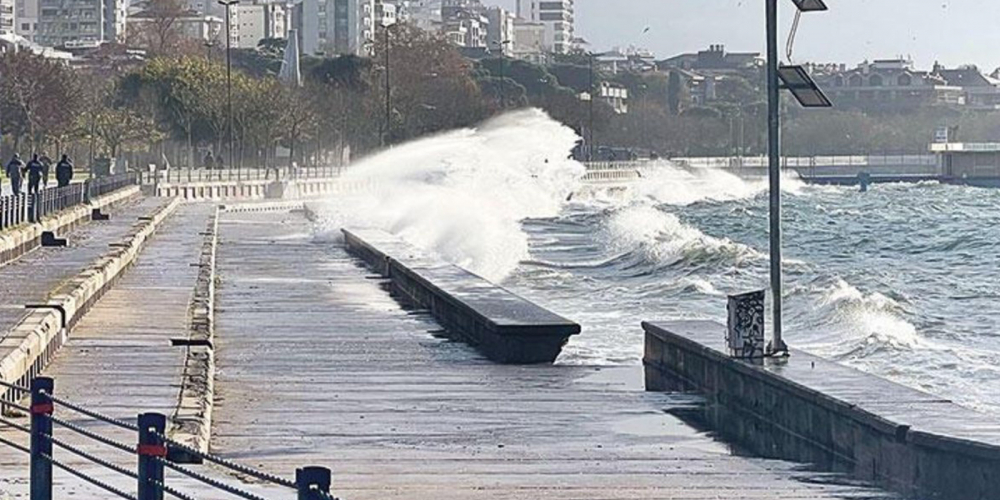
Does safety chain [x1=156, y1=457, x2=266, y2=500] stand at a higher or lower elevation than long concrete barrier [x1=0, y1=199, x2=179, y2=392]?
higher

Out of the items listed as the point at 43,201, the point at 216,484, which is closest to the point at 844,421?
the point at 216,484

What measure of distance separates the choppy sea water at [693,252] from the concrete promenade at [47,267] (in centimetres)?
555

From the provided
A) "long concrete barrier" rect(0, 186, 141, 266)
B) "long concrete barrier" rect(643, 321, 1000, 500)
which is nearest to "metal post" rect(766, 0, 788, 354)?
"long concrete barrier" rect(643, 321, 1000, 500)

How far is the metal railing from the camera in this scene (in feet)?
311

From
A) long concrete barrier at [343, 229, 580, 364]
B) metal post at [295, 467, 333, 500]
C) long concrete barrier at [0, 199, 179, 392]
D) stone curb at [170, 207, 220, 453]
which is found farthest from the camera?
long concrete barrier at [343, 229, 580, 364]

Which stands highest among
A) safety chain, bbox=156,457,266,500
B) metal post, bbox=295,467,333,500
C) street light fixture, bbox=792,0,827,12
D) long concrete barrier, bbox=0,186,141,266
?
street light fixture, bbox=792,0,827,12

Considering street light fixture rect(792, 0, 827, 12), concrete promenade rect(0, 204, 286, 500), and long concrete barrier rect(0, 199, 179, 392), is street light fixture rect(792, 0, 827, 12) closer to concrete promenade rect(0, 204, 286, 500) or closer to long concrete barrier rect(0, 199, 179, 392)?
concrete promenade rect(0, 204, 286, 500)

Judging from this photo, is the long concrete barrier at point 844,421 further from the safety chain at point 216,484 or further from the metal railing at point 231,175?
the metal railing at point 231,175

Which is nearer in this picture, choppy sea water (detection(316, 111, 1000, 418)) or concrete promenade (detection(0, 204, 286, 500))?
concrete promenade (detection(0, 204, 286, 500))

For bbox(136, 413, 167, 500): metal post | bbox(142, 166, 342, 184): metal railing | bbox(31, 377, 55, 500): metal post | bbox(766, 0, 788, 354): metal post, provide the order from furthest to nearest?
bbox(142, 166, 342, 184): metal railing → bbox(766, 0, 788, 354): metal post → bbox(31, 377, 55, 500): metal post → bbox(136, 413, 167, 500): metal post

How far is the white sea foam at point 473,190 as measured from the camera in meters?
57.4

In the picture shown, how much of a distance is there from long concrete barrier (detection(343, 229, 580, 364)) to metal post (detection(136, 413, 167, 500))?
44.0ft

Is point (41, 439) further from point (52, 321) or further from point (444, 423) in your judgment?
point (52, 321)

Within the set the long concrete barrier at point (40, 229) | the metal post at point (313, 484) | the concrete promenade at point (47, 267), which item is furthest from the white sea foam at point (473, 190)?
the metal post at point (313, 484)
